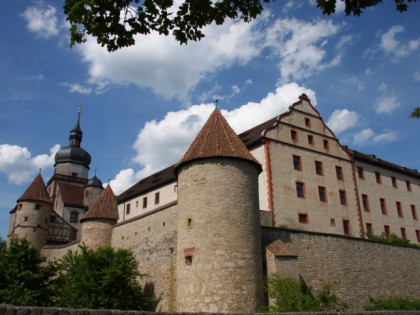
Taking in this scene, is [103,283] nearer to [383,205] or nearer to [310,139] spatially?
[310,139]

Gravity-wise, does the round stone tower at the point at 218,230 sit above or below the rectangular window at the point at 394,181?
below

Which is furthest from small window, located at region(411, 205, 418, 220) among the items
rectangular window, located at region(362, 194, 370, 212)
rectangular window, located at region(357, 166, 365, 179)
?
rectangular window, located at region(357, 166, 365, 179)

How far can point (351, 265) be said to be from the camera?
22562 millimetres

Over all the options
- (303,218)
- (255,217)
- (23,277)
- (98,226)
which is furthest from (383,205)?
(23,277)

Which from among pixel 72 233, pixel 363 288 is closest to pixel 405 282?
pixel 363 288

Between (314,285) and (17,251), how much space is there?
52.5 feet

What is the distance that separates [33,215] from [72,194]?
21906 mm

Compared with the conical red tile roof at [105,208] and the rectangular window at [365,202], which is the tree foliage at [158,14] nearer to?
the conical red tile roof at [105,208]

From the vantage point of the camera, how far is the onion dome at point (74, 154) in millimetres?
66312

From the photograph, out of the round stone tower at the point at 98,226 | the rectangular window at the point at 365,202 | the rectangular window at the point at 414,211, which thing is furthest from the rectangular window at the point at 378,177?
the round stone tower at the point at 98,226

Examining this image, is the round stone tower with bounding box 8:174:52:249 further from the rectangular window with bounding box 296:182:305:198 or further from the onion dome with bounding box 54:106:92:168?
the onion dome with bounding box 54:106:92:168

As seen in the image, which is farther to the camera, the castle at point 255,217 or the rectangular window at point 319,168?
the rectangular window at point 319,168

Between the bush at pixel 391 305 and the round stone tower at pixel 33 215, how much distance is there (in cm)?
2843

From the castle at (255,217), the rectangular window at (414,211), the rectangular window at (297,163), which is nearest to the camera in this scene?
the castle at (255,217)
